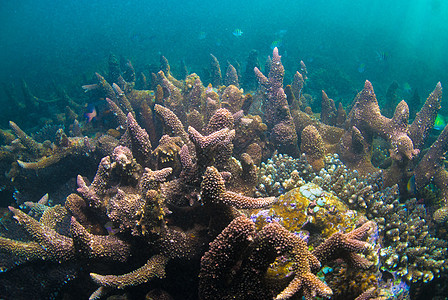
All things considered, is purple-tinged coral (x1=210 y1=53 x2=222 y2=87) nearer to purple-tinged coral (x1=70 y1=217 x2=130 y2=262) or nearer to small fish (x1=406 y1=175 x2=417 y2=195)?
small fish (x1=406 y1=175 x2=417 y2=195)

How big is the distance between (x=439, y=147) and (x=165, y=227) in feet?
18.5

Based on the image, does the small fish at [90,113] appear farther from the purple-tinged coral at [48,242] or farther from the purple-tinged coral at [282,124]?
the purple-tinged coral at [282,124]

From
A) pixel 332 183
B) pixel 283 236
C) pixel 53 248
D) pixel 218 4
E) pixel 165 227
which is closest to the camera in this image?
pixel 283 236

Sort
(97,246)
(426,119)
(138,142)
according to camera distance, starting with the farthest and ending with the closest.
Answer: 1. (426,119)
2. (138,142)
3. (97,246)

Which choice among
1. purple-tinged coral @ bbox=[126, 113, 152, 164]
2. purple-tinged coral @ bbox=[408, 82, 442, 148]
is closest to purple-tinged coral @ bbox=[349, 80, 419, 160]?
purple-tinged coral @ bbox=[408, 82, 442, 148]

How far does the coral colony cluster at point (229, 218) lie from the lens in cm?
181

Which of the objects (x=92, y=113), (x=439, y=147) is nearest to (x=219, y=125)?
(x=439, y=147)

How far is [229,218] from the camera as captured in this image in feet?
7.09

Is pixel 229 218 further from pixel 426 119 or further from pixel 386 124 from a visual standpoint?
pixel 426 119

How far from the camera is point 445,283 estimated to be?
11.7 feet

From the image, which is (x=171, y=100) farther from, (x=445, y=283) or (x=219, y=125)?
(x=445, y=283)

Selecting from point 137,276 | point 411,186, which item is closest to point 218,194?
point 137,276

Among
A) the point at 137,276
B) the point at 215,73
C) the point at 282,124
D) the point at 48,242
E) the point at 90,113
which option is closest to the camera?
the point at 137,276

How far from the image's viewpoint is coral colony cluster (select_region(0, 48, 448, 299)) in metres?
1.81
